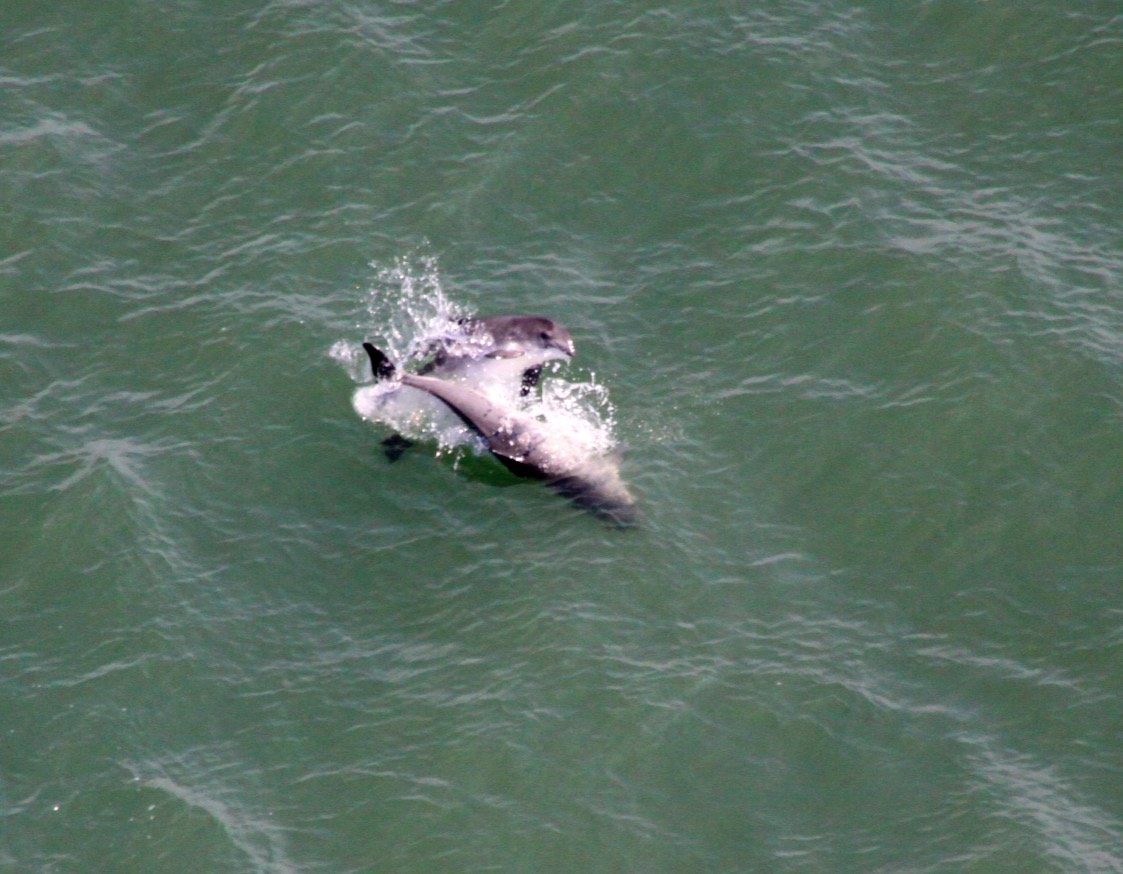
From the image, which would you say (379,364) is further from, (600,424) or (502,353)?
(600,424)

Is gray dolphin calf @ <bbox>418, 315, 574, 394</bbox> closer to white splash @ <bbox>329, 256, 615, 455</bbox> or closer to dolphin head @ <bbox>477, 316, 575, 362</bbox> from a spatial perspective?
dolphin head @ <bbox>477, 316, 575, 362</bbox>

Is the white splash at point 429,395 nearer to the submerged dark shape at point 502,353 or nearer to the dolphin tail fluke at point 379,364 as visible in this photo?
the submerged dark shape at point 502,353

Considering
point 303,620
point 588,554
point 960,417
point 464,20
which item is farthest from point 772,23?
point 303,620

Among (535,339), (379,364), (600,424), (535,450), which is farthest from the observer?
(535,339)

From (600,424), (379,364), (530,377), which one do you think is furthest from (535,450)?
(379,364)

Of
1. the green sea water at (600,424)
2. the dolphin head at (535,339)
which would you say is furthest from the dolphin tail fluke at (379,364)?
the dolphin head at (535,339)

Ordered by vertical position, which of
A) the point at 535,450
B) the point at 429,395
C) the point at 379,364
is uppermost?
the point at 379,364

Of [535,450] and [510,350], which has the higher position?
[510,350]

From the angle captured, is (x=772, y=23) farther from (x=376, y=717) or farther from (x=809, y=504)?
(x=376, y=717)
